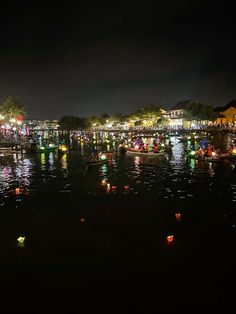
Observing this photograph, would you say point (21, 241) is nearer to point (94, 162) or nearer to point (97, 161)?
point (94, 162)

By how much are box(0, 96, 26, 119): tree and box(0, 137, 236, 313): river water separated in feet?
264

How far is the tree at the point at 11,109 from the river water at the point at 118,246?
3171 inches

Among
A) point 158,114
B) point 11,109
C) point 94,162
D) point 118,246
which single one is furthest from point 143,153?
point 158,114

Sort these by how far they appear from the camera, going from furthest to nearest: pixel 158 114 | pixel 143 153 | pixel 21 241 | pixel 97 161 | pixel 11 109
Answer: pixel 158 114
pixel 11 109
pixel 143 153
pixel 97 161
pixel 21 241

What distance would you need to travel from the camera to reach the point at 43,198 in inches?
866

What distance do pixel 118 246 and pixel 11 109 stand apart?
95961 mm

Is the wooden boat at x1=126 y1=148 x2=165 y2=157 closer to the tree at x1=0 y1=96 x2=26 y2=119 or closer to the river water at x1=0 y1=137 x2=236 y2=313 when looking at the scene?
the river water at x1=0 y1=137 x2=236 y2=313

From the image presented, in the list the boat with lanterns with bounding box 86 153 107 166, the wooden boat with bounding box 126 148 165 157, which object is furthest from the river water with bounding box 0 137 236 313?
the wooden boat with bounding box 126 148 165 157

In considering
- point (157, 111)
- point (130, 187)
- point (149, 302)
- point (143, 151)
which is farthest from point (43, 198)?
point (157, 111)

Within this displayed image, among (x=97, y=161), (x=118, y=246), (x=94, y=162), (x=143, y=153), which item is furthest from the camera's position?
(x=143, y=153)

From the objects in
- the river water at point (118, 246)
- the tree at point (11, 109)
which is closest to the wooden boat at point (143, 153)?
the river water at point (118, 246)

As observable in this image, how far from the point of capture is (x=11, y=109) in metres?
99.9

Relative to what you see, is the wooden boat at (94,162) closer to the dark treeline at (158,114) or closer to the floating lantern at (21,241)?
the floating lantern at (21,241)

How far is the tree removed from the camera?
100m
